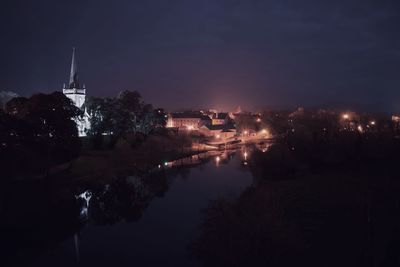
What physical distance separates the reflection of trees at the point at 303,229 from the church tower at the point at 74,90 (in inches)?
1698

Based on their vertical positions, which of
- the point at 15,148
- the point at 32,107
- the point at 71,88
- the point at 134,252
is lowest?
the point at 134,252

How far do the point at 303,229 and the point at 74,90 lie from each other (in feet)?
162

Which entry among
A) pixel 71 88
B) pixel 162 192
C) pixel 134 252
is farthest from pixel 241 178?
pixel 71 88

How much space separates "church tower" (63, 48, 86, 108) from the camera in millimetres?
56763

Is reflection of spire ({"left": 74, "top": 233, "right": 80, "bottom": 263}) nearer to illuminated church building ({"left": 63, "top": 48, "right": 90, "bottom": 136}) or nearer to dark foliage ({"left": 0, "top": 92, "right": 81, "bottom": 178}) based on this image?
dark foliage ({"left": 0, "top": 92, "right": 81, "bottom": 178})

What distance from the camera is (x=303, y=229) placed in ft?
50.0

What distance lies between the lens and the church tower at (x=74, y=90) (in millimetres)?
56763

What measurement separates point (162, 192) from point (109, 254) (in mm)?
10801

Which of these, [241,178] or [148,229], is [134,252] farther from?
[241,178]

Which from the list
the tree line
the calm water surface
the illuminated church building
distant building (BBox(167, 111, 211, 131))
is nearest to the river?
the calm water surface

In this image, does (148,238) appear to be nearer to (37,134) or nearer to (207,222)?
(207,222)

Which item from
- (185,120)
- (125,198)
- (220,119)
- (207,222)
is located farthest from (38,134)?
(220,119)

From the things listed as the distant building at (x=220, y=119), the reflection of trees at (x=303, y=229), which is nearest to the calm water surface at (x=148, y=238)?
the reflection of trees at (x=303, y=229)

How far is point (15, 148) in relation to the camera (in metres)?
23.4
